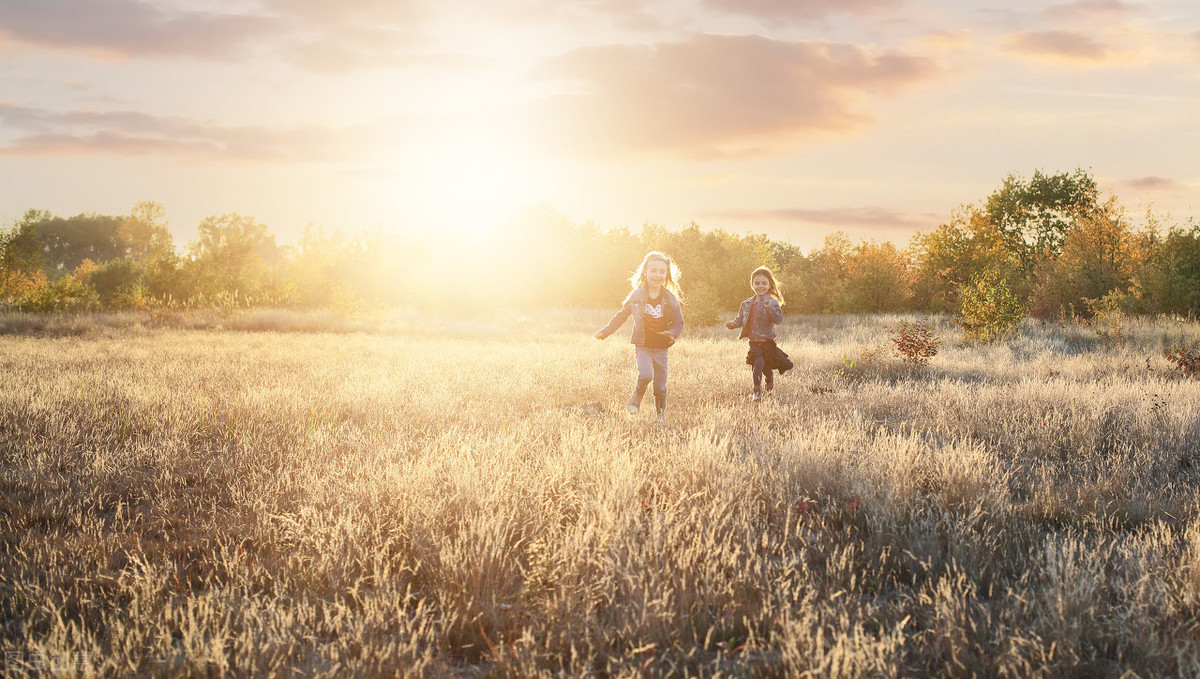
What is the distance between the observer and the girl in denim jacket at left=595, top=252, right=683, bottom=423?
7.71 meters

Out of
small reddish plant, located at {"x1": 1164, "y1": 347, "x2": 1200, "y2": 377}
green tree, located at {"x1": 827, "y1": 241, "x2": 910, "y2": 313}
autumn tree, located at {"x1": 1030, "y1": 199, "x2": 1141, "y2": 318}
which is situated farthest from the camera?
green tree, located at {"x1": 827, "y1": 241, "x2": 910, "y2": 313}

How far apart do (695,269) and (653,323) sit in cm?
3538

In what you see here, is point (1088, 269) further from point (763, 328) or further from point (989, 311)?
point (763, 328)

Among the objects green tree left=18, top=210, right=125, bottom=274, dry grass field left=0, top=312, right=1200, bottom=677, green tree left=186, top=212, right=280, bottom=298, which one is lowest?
dry grass field left=0, top=312, right=1200, bottom=677

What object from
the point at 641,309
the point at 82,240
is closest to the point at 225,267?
the point at 641,309

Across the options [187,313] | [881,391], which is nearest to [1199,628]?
[881,391]

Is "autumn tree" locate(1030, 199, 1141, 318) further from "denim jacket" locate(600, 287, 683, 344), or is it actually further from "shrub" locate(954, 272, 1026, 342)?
"denim jacket" locate(600, 287, 683, 344)

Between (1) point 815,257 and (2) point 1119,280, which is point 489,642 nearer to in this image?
(2) point 1119,280

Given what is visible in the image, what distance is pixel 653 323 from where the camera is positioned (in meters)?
7.71

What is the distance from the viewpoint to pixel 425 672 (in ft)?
8.71

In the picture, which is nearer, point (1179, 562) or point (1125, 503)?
point (1179, 562)

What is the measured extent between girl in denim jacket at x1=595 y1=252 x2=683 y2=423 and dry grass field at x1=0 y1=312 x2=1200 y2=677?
1.53 ft

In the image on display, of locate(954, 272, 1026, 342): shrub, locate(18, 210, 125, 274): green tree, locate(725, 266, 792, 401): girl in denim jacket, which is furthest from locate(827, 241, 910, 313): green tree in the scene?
locate(18, 210, 125, 274): green tree

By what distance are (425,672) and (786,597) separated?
5.55 ft
